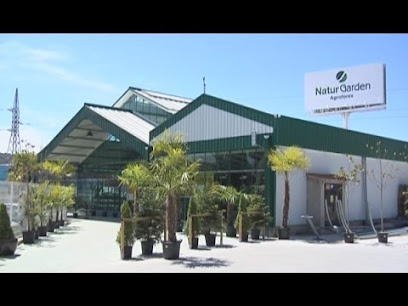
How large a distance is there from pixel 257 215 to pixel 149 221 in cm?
565

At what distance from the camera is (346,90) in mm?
28453

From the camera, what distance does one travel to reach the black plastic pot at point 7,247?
12391 millimetres

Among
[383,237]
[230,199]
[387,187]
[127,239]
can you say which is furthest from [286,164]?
[387,187]

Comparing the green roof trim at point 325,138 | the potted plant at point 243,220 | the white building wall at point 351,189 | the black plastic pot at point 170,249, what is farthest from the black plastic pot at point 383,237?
the black plastic pot at point 170,249

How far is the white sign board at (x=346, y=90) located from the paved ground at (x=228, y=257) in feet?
39.4

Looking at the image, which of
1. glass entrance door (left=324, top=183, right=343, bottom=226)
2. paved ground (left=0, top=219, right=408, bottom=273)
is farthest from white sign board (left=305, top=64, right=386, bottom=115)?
paved ground (left=0, top=219, right=408, bottom=273)

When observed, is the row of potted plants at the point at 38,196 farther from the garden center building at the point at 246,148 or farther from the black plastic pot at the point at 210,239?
the black plastic pot at the point at 210,239

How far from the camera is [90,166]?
3284 centimetres

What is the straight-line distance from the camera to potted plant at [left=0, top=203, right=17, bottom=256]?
12.4 meters

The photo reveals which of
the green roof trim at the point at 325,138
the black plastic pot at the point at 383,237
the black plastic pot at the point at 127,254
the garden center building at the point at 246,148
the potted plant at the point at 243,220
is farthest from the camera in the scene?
the garden center building at the point at 246,148

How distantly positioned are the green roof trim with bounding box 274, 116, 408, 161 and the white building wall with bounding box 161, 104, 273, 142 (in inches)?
25.4
